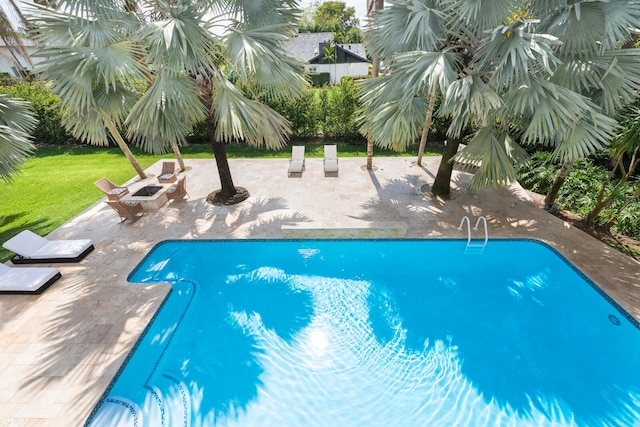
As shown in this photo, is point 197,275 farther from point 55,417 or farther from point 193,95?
point 193,95

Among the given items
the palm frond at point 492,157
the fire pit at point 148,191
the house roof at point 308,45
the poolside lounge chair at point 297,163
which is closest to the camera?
the palm frond at point 492,157

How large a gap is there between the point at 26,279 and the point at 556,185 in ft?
47.0

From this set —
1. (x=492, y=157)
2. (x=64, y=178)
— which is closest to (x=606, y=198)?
(x=492, y=157)

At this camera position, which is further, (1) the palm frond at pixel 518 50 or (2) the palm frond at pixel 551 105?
(2) the palm frond at pixel 551 105

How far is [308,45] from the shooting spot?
51.2m

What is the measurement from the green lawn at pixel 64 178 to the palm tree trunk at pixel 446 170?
4646 mm

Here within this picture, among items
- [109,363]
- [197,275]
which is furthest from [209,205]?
[109,363]

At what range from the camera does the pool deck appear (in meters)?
5.09

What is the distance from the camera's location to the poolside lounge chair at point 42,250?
24.7ft

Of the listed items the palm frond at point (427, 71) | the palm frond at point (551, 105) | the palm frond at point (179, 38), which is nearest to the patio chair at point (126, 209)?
the palm frond at point (179, 38)

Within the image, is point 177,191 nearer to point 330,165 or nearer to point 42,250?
point 42,250

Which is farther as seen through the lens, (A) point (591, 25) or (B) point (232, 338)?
(B) point (232, 338)

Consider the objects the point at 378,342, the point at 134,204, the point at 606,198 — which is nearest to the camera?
the point at 378,342

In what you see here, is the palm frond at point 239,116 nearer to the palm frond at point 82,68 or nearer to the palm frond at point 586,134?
the palm frond at point 82,68
